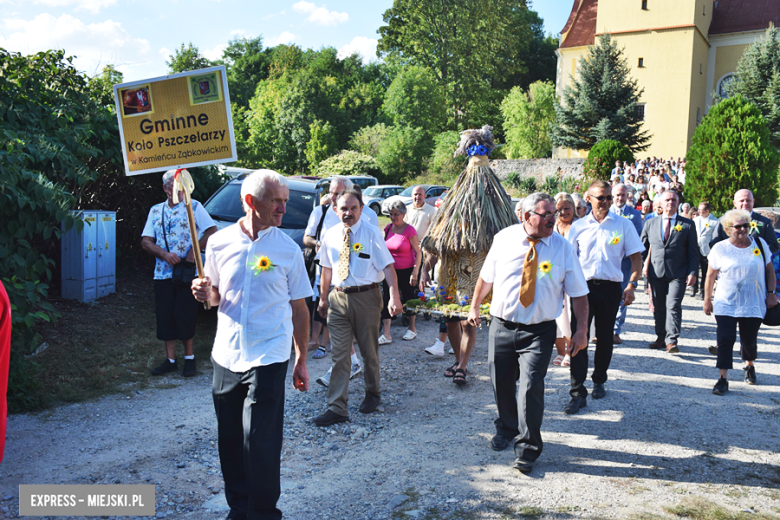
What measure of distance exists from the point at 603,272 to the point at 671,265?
105 inches

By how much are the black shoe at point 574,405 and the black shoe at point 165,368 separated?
4.14 m

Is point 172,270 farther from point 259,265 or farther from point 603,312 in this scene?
point 603,312

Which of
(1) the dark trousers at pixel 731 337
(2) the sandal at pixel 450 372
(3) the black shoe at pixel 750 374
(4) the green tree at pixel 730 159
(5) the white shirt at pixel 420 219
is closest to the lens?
(1) the dark trousers at pixel 731 337

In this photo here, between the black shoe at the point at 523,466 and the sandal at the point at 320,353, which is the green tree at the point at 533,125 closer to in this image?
the sandal at the point at 320,353

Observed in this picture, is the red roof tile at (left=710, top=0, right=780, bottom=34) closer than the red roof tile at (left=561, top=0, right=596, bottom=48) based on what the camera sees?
Yes

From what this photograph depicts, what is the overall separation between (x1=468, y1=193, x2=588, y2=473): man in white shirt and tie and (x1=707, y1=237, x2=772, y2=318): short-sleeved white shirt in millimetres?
2498

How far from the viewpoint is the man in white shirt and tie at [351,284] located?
17.7 ft

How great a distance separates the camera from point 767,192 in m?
16.7

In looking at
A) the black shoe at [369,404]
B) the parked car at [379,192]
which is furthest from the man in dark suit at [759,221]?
the parked car at [379,192]

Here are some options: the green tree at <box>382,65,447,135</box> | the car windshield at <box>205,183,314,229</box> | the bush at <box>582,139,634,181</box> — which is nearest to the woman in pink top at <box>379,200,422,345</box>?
the car windshield at <box>205,183,314,229</box>

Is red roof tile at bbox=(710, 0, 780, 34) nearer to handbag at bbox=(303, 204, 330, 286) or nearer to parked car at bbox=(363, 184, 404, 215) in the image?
parked car at bbox=(363, 184, 404, 215)

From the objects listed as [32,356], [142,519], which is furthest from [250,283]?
[32,356]

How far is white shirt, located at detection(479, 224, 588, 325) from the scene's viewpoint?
4480 mm

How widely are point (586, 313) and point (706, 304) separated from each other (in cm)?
243
